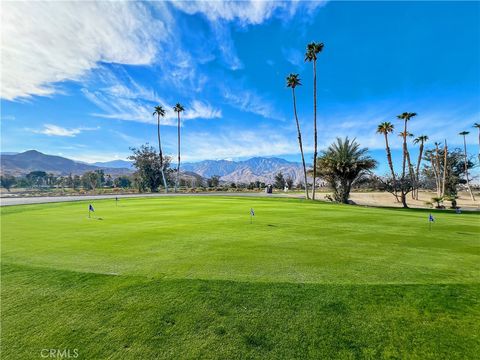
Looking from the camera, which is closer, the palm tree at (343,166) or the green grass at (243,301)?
the green grass at (243,301)

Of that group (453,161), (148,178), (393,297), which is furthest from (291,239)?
(148,178)

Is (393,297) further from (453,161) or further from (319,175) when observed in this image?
(453,161)

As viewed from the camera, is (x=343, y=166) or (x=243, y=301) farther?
(x=343, y=166)

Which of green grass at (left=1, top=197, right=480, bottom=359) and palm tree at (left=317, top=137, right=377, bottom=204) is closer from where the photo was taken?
green grass at (left=1, top=197, right=480, bottom=359)

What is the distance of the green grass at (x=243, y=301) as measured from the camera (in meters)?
3.09

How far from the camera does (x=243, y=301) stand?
13.0ft

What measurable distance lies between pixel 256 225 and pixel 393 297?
→ 655cm

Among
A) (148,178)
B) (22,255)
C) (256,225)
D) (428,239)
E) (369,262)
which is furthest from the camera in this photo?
(148,178)

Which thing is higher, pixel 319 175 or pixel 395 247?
pixel 319 175

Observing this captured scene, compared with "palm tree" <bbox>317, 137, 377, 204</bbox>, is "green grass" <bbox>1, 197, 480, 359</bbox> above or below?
below

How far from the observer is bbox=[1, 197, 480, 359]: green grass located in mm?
3092

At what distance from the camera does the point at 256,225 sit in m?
10.3

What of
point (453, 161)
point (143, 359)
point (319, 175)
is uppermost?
point (453, 161)

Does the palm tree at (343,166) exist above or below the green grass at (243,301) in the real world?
above
